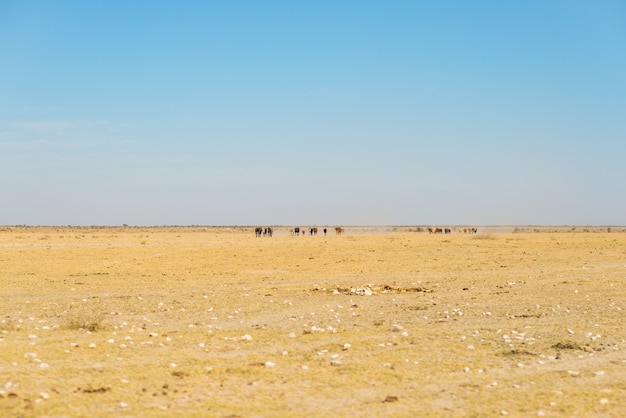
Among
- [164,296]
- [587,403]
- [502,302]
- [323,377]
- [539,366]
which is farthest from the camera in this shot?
[164,296]

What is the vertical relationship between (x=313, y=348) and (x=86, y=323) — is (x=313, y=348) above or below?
below

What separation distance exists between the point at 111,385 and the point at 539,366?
24.8 ft

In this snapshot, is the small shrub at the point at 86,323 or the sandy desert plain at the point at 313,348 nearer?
the sandy desert plain at the point at 313,348

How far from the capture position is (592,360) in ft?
38.9

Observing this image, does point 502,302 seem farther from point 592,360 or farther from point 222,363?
point 222,363

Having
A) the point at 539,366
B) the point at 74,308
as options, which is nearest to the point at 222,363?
the point at 539,366

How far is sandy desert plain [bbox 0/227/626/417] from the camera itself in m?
9.13

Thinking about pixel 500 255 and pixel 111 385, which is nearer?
pixel 111 385

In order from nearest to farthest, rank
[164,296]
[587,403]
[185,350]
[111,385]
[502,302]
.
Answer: [587,403]
[111,385]
[185,350]
[502,302]
[164,296]

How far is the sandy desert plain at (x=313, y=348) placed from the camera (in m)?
9.13

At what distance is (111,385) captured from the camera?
985 centimetres

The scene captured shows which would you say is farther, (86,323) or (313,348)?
(86,323)

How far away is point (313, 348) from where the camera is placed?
41.9 ft

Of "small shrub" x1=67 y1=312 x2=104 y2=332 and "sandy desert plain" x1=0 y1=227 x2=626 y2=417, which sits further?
"small shrub" x1=67 y1=312 x2=104 y2=332
